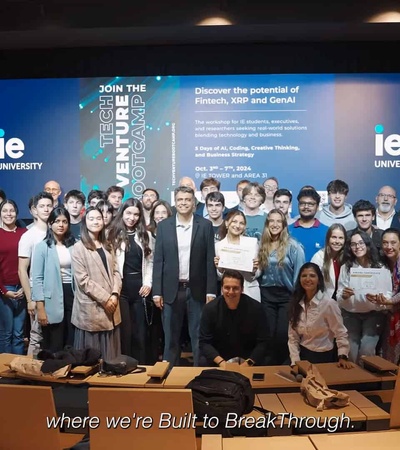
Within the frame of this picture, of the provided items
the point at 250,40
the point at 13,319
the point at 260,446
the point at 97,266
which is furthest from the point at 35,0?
the point at 260,446

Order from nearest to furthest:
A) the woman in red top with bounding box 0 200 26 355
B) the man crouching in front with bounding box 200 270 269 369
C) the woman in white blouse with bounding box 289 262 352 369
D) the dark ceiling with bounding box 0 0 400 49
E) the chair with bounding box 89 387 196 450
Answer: the chair with bounding box 89 387 196 450 → the man crouching in front with bounding box 200 270 269 369 → the woman in white blouse with bounding box 289 262 352 369 → the dark ceiling with bounding box 0 0 400 49 → the woman in red top with bounding box 0 200 26 355

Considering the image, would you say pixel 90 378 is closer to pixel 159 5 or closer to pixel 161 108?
pixel 161 108

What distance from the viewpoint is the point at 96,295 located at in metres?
4.77

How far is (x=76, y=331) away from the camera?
4848 millimetres

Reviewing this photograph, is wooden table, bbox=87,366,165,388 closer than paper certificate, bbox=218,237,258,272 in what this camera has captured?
Yes

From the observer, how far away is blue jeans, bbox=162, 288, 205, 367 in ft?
15.7

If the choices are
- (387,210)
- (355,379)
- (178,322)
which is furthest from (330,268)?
(355,379)

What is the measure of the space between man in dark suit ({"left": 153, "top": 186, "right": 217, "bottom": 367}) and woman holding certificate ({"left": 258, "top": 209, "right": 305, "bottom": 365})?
0.50 meters

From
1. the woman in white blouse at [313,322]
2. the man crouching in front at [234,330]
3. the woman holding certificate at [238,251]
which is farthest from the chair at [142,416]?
the woman holding certificate at [238,251]

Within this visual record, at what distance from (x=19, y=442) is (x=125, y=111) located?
3.58 m

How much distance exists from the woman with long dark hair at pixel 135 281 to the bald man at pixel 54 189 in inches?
26.1

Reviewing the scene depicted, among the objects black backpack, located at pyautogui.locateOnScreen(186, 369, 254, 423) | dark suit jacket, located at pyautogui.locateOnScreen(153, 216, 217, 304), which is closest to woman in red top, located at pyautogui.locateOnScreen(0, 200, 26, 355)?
dark suit jacket, located at pyautogui.locateOnScreen(153, 216, 217, 304)

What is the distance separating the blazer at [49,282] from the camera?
489 cm

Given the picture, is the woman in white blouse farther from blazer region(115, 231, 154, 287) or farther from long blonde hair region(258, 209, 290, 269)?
blazer region(115, 231, 154, 287)
